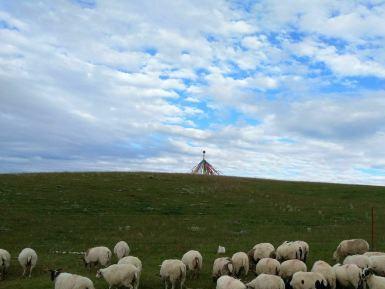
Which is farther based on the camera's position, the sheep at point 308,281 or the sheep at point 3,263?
the sheep at point 3,263

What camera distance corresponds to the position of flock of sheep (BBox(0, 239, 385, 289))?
592 inches

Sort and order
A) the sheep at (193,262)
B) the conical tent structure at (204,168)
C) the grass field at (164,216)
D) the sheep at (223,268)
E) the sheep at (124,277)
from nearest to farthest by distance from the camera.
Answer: the sheep at (124,277), the sheep at (223,268), the sheep at (193,262), the grass field at (164,216), the conical tent structure at (204,168)

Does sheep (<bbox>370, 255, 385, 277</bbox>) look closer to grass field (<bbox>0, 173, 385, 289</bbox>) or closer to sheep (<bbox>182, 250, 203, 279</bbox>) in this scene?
grass field (<bbox>0, 173, 385, 289</bbox>)

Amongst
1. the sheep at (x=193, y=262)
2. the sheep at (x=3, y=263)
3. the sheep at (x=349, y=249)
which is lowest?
the sheep at (x=3, y=263)

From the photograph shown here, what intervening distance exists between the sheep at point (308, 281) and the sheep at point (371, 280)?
1481 mm

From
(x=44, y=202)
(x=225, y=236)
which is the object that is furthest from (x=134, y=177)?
(x=225, y=236)

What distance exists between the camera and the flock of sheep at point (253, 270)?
49.4 ft

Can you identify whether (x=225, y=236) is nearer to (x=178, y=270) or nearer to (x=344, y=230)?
(x=344, y=230)

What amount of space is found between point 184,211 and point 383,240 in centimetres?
1629

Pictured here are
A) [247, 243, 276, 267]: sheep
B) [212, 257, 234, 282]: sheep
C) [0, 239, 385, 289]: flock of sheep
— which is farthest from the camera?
[247, 243, 276, 267]: sheep

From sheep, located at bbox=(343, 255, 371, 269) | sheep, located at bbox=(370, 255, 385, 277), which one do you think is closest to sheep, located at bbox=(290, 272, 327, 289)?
sheep, located at bbox=(343, 255, 371, 269)

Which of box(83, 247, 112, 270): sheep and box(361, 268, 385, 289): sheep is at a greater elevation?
box(361, 268, 385, 289): sheep

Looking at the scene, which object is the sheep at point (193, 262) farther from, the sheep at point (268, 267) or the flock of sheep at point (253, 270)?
the sheep at point (268, 267)

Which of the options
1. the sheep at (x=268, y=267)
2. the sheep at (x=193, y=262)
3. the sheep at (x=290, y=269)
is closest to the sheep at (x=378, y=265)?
the sheep at (x=290, y=269)
